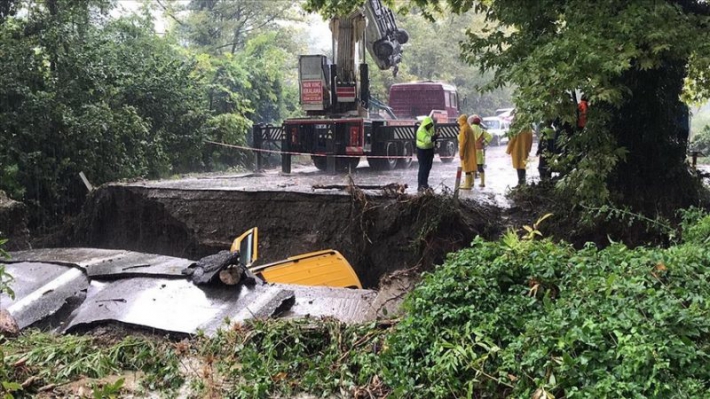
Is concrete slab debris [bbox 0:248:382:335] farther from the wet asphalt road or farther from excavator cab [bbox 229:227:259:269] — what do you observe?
the wet asphalt road

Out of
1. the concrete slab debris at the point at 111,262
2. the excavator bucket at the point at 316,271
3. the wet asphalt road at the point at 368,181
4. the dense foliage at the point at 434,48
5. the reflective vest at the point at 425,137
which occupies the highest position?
the dense foliage at the point at 434,48

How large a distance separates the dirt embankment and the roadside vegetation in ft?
19.9

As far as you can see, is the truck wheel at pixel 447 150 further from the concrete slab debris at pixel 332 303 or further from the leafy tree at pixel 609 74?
the concrete slab debris at pixel 332 303

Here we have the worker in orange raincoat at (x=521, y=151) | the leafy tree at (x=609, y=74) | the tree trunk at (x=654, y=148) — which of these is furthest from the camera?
the worker in orange raincoat at (x=521, y=151)

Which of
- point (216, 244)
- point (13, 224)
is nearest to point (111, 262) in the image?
point (216, 244)

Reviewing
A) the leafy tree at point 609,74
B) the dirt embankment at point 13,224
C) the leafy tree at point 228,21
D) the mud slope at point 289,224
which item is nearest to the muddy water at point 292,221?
the mud slope at point 289,224

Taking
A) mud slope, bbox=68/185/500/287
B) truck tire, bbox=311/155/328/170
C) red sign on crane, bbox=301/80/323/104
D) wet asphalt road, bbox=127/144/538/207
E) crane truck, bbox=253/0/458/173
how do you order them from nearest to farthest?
mud slope, bbox=68/185/500/287 → wet asphalt road, bbox=127/144/538/207 → crane truck, bbox=253/0/458/173 → red sign on crane, bbox=301/80/323/104 → truck tire, bbox=311/155/328/170

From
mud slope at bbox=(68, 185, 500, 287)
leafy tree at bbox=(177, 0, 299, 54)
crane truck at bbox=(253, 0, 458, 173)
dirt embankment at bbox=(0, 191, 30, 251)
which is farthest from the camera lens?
leafy tree at bbox=(177, 0, 299, 54)

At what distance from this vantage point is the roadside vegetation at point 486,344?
246 cm

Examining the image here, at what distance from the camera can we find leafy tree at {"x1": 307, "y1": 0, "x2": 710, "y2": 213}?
5.38 metres

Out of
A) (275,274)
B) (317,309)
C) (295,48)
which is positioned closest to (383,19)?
(275,274)

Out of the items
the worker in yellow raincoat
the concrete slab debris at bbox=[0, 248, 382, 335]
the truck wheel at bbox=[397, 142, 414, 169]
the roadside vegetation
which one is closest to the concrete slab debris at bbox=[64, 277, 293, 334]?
the concrete slab debris at bbox=[0, 248, 382, 335]

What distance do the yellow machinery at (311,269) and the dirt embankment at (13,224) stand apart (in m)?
4.64

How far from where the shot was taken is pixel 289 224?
941 centimetres
